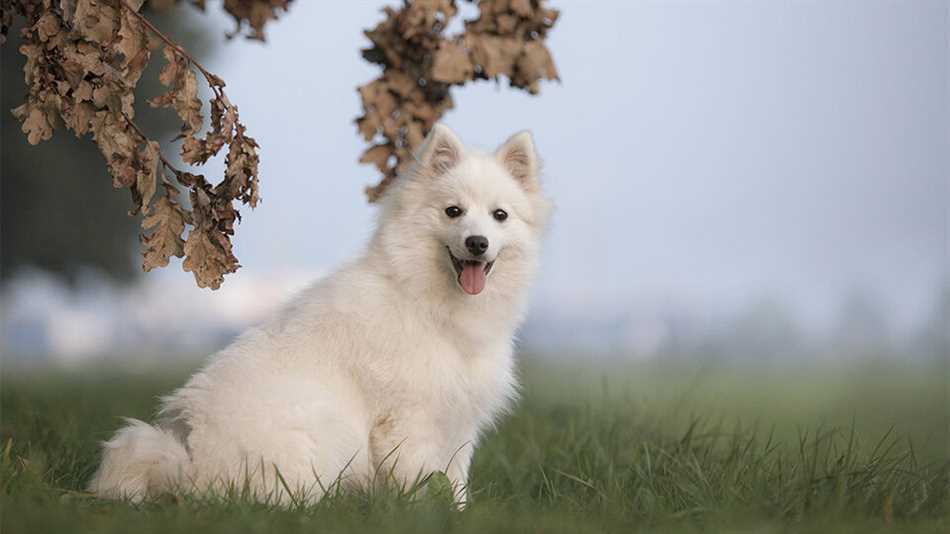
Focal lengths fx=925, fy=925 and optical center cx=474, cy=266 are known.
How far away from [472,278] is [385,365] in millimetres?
705

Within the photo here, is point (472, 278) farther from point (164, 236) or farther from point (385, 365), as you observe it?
point (164, 236)

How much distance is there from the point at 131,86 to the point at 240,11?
2.61m

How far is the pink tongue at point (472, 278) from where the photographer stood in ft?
17.3

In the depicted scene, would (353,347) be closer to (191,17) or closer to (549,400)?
(549,400)

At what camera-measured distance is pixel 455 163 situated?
5480mm

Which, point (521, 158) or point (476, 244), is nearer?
point (476, 244)

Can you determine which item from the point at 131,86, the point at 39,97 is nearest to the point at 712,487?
the point at 131,86

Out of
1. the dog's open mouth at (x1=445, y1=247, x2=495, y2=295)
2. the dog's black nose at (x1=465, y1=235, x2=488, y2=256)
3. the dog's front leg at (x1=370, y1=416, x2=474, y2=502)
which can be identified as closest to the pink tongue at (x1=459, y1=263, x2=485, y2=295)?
the dog's open mouth at (x1=445, y1=247, x2=495, y2=295)

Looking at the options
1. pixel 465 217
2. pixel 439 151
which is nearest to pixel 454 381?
pixel 465 217

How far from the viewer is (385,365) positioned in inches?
199

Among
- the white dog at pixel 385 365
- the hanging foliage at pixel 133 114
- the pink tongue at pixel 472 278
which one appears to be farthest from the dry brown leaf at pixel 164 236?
the pink tongue at pixel 472 278

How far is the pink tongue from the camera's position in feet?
17.3

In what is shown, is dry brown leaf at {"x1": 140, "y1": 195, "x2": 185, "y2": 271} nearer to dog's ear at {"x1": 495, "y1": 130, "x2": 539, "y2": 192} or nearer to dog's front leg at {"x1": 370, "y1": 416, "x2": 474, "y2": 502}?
dog's front leg at {"x1": 370, "y1": 416, "x2": 474, "y2": 502}

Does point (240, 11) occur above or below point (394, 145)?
above
